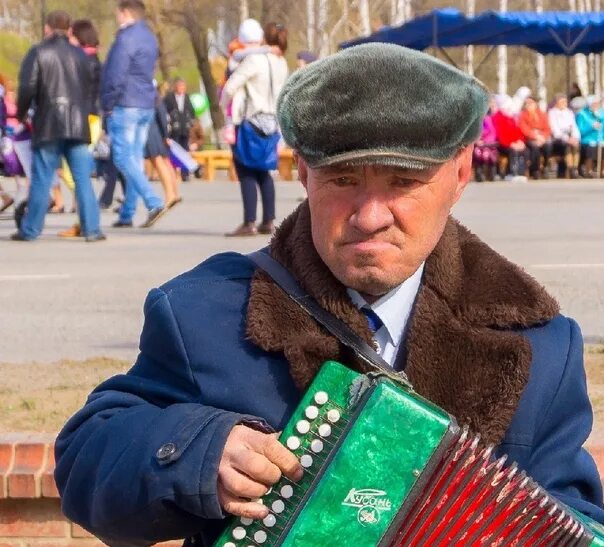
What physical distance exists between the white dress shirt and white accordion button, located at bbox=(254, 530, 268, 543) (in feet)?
1.31

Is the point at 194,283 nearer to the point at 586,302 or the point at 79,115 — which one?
the point at 586,302

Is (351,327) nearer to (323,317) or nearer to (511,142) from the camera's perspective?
(323,317)

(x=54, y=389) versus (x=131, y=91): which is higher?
(x=54, y=389)

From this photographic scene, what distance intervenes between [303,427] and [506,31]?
28.1 meters

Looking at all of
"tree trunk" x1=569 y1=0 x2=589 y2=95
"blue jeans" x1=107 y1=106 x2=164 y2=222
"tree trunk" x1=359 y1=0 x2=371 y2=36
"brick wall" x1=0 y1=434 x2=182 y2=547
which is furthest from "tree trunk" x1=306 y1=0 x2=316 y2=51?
"brick wall" x1=0 y1=434 x2=182 y2=547

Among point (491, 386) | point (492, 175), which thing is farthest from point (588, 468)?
point (492, 175)

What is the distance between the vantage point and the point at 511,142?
91.1 ft

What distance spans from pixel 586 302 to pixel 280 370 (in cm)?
732

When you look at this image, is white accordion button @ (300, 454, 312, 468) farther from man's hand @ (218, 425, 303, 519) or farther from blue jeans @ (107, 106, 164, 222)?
blue jeans @ (107, 106, 164, 222)

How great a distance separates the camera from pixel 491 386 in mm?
2332

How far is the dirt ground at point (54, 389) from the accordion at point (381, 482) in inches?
109

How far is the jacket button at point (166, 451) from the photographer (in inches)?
87.1

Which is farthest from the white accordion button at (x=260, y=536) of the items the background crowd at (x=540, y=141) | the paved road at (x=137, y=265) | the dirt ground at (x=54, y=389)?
the background crowd at (x=540, y=141)

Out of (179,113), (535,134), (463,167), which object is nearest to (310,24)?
(179,113)
